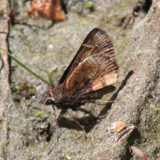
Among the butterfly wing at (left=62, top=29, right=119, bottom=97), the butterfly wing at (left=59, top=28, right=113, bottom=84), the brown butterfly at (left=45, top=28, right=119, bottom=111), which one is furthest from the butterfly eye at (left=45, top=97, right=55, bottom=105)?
the butterfly wing at (left=59, top=28, right=113, bottom=84)

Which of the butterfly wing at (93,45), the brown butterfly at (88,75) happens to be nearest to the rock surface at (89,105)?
the brown butterfly at (88,75)

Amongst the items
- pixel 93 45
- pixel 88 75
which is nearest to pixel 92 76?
pixel 88 75

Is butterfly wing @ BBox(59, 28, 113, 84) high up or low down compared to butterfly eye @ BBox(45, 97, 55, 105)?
up

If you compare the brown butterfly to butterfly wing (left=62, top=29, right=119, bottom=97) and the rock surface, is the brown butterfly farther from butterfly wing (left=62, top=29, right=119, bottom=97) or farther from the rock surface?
the rock surface

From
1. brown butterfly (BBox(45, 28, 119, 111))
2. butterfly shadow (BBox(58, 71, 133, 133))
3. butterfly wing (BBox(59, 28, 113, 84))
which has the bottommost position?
butterfly shadow (BBox(58, 71, 133, 133))

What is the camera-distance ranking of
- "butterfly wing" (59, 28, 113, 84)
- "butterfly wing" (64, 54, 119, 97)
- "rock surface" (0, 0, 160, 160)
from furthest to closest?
"butterfly wing" (64, 54, 119, 97), "butterfly wing" (59, 28, 113, 84), "rock surface" (0, 0, 160, 160)

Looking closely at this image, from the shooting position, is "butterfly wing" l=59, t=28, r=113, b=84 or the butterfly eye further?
the butterfly eye

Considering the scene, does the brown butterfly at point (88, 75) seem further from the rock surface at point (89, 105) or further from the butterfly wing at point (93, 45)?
the rock surface at point (89, 105)
